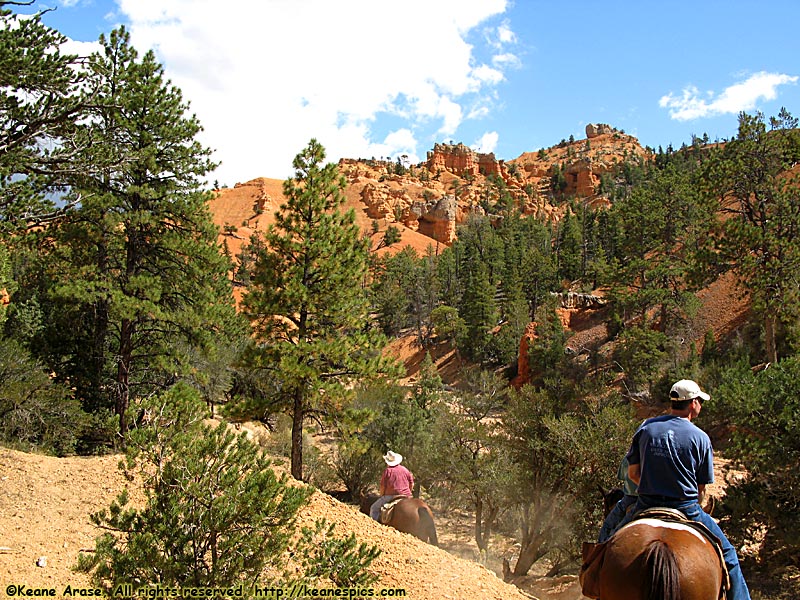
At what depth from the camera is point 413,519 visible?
9.72m

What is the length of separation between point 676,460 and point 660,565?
950mm

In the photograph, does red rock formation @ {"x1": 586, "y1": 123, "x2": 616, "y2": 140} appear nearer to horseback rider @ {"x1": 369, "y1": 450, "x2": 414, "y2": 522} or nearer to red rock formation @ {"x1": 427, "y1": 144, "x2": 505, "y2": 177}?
red rock formation @ {"x1": 427, "y1": 144, "x2": 505, "y2": 177}

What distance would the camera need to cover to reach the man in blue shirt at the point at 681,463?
15.7 ft

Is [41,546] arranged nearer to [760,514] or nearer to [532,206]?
[760,514]

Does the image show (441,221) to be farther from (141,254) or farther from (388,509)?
(388,509)

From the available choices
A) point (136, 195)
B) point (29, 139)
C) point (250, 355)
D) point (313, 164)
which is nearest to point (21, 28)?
point (29, 139)

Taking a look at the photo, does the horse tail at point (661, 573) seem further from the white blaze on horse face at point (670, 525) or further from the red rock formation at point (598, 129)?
the red rock formation at point (598, 129)

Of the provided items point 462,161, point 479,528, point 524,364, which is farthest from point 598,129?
point 479,528

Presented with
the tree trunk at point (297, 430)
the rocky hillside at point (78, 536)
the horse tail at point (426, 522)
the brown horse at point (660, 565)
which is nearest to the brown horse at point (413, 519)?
the horse tail at point (426, 522)

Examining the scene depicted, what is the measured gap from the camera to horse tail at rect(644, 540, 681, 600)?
163 inches

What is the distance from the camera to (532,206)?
134 metres

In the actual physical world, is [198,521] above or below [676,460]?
below

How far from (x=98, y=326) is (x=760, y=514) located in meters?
16.3

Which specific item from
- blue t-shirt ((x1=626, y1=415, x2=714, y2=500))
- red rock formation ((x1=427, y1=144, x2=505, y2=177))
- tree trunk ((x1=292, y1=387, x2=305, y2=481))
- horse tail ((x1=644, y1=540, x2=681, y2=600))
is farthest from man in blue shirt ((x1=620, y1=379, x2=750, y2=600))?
red rock formation ((x1=427, y1=144, x2=505, y2=177))
